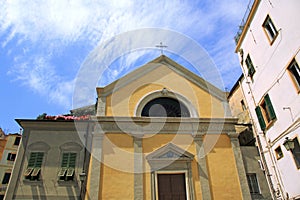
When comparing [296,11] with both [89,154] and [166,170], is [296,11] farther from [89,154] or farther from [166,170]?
[89,154]

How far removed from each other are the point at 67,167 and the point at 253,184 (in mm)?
9634

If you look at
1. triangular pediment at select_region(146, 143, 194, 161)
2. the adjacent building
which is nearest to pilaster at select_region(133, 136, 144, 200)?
triangular pediment at select_region(146, 143, 194, 161)

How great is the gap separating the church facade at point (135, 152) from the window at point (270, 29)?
4676mm

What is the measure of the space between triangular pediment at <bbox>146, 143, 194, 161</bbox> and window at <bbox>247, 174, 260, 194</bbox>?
329cm

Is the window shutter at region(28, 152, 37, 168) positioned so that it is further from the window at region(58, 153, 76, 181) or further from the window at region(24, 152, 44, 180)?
the window at region(58, 153, 76, 181)

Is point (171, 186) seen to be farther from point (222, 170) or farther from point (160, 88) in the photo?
point (160, 88)

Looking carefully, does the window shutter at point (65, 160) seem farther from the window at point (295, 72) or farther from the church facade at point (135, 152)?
the window at point (295, 72)

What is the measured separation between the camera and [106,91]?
1427cm

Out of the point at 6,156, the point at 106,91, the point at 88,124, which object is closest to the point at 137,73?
the point at 106,91

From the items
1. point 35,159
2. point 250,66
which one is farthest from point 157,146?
point 250,66

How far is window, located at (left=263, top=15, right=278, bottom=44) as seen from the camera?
11.3 metres

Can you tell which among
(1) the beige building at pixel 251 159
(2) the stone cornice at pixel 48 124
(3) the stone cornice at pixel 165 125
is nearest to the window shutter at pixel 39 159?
(2) the stone cornice at pixel 48 124

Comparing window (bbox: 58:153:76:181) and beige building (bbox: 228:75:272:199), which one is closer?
window (bbox: 58:153:76:181)

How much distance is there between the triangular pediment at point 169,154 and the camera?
12.3 m
